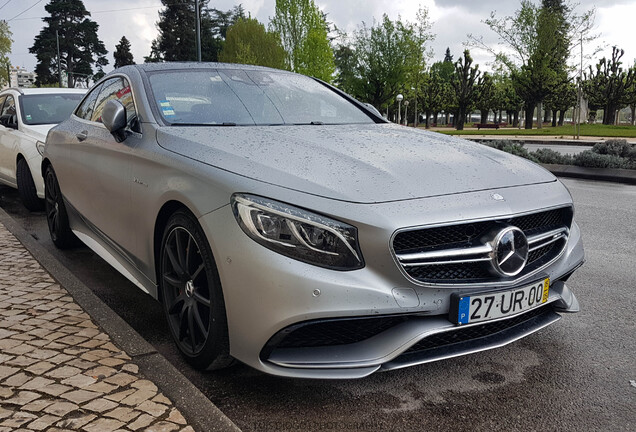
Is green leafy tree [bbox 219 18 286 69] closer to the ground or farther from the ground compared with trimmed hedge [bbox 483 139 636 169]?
farther from the ground

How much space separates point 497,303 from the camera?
256 cm

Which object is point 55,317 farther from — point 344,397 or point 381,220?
point 381,220

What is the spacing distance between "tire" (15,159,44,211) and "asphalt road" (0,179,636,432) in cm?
434

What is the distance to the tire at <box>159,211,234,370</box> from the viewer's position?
2.65 meters

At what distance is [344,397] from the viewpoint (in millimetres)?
2773

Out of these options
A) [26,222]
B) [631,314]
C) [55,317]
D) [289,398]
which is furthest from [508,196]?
[26,222]

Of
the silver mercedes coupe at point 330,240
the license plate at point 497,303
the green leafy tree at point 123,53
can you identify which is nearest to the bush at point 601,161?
the silver mercedes coupe at point 330,240

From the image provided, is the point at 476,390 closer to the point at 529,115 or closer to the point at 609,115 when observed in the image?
the point at 529,115

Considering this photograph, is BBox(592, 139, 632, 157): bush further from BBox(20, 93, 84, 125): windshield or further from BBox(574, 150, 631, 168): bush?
BBox(20, 93, 84, 125): windshield

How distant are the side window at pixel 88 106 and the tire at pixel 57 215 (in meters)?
0.66

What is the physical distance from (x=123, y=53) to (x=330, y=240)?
111832mm

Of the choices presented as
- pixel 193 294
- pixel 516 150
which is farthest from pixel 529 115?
pixel 193 294

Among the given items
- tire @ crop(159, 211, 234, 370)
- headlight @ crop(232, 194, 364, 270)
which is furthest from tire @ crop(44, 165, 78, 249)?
headlight @ crop(232, 194, 364, 270)

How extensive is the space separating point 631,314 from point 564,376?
1.24 m
